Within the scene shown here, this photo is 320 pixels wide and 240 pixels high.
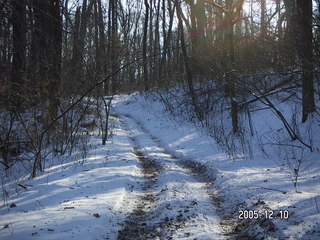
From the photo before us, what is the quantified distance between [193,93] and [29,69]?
8076mm

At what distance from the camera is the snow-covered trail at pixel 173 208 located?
392cm

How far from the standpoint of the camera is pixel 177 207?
15.4 feet

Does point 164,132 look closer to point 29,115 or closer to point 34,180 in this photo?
point 29,115

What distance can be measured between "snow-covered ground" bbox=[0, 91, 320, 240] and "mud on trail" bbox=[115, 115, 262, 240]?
15mm

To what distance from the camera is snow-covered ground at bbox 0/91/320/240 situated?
3.82 metres

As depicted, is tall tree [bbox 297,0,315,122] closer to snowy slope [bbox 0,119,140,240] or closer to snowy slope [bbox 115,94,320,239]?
snowy slope [bbox 115,94,320,239]

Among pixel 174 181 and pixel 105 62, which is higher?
pixel 105 62

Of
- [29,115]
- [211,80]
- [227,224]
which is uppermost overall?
[211,80]

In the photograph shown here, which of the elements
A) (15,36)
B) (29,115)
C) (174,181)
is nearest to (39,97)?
(29,115)

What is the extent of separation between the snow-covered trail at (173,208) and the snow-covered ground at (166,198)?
0.05 feet

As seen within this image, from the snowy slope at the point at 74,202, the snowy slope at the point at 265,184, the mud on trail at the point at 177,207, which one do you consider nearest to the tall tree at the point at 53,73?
the snowy slope at the point at 74,202

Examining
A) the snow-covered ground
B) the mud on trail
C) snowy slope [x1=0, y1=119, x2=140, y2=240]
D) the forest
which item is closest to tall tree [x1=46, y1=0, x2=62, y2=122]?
the forest

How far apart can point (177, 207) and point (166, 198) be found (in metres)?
0.47

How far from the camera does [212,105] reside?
14.1 m
